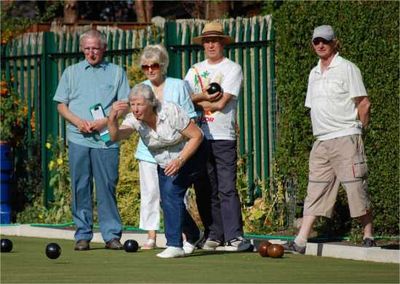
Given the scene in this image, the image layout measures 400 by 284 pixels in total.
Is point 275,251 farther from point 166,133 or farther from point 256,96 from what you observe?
point 256,96

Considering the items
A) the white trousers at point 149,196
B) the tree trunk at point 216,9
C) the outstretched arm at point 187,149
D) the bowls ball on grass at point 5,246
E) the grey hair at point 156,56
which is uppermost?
the tree trunk at point 216,9

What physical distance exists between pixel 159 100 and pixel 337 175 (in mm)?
1571

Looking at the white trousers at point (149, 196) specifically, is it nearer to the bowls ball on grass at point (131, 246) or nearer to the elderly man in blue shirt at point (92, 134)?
the bowls ball on grass at point (131, 246)

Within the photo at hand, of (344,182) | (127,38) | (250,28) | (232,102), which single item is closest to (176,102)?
(232,102)

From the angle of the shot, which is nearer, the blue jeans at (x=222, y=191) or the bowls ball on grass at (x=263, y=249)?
the bowls ball on grass at (x=263, y=249)

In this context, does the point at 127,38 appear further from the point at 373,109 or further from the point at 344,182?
the point at 344,182

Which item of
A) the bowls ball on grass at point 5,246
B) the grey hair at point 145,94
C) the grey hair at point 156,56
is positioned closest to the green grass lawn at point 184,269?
the bowls ball on grass at point 5,246

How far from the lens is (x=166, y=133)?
10250mm

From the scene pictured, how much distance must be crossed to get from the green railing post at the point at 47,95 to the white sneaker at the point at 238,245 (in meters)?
5.37

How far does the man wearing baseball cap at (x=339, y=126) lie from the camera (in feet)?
35.2

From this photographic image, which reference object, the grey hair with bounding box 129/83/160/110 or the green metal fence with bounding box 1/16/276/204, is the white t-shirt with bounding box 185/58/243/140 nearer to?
the grey hair with bounding box 129/83/160/110

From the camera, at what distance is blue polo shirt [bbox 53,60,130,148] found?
37.7 feet

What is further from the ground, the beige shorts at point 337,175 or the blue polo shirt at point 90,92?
the blue polo shirt at point 90,92

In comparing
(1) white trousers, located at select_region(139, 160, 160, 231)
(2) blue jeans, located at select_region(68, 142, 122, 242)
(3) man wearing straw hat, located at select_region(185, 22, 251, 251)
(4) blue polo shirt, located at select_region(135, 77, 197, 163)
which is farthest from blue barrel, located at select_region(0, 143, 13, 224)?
(4) blue polo shirt, located at select_region(135, 77, 197, 163)
